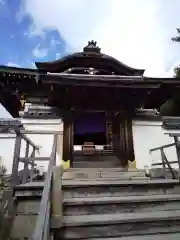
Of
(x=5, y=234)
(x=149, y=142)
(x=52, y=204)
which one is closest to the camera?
(x=52, y=204)

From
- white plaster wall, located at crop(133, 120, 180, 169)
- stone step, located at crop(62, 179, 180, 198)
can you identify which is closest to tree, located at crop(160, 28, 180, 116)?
white plaster wall, located at crop(133, 120, 180, 169)

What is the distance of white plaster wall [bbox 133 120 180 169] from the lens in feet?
21.7

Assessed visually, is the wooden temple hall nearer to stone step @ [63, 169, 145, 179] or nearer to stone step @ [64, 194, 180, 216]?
stone step @ [63, 169, 145, 179]

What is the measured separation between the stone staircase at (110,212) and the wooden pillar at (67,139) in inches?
111

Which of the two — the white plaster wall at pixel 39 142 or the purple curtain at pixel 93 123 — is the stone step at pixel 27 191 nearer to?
the white plaster wall at pixel 39 142

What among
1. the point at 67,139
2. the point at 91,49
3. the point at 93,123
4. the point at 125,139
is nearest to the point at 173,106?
the point at 93,123

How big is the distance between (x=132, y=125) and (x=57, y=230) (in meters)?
4.82

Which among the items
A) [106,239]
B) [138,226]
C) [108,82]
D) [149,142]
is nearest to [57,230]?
[106,239]

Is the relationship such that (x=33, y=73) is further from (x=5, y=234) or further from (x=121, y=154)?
(x=5, y=234)

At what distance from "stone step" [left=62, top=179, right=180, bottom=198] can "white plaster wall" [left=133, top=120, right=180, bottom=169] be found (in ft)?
9.48

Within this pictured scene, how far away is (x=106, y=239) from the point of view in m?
2.60

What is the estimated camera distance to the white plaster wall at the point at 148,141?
662 centimetres

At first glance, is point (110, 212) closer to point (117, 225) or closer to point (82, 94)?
point (117, 225)

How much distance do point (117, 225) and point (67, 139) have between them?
12.8 feet
